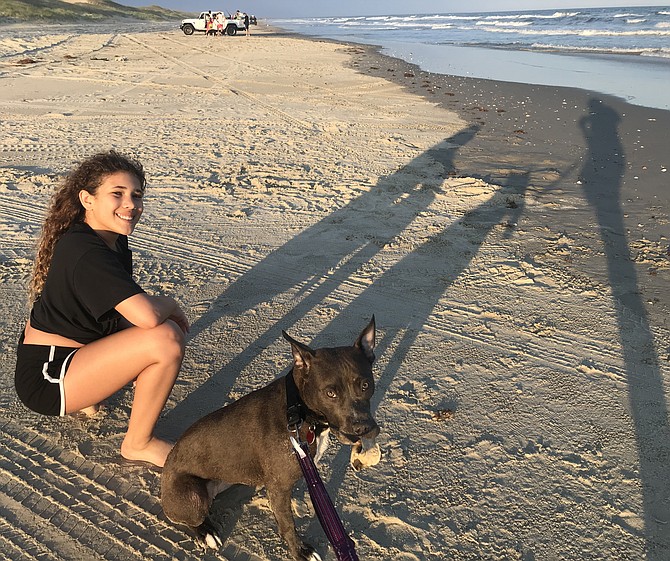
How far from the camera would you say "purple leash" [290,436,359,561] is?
2057 millimetres

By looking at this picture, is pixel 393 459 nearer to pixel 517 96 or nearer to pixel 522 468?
pixel 522 468

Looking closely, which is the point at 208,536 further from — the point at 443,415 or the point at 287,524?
the point at 443,415

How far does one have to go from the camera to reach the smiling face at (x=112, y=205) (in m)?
2.94

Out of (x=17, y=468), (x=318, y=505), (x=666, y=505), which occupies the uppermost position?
(x=318, y=505)

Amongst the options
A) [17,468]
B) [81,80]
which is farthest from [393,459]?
[81,80]

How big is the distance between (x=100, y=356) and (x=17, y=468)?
0.85 meters

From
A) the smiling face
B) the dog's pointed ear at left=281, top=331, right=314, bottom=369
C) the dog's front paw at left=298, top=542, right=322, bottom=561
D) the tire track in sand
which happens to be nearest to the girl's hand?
the smiling face

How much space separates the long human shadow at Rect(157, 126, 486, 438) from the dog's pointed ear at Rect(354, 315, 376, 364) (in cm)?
149

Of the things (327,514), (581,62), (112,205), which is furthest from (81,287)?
(581,62)

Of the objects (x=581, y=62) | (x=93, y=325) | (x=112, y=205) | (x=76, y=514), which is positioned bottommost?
(x=76, y=514)

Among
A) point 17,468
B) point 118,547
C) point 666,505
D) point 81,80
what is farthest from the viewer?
point 81,80

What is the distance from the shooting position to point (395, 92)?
15742mm

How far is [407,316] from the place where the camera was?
466cm

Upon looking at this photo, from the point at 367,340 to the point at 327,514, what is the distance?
769 mm
